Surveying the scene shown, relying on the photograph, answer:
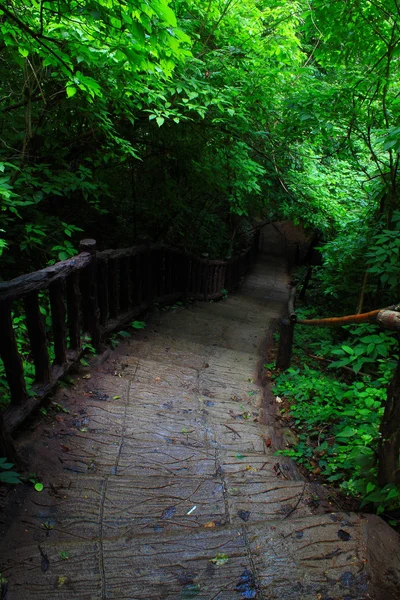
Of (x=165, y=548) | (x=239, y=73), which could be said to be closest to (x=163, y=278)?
(x=239, y=73)

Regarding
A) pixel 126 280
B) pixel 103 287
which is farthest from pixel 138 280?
pixel 103 287

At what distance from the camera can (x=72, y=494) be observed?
2051 millimetres

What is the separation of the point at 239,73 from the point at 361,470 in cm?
543

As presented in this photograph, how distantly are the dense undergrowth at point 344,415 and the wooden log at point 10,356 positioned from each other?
2.14 m

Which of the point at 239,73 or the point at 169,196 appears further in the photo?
the point at 169,196

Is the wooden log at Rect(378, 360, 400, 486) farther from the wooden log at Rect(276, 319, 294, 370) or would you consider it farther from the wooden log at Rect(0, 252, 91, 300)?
the wooden log at Rect(276, 319, 294, 370)

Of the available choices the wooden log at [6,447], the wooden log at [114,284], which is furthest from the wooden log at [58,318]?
the wooden log at [114,284]

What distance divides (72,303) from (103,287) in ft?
2.75

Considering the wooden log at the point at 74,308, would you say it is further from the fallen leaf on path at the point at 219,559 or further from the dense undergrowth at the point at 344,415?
the fallen leaf on path at the point at 219,559

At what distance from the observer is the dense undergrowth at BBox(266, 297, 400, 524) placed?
2.10m

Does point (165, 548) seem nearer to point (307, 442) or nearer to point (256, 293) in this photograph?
point (307, 442)

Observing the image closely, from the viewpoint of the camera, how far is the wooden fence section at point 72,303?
7.91ft

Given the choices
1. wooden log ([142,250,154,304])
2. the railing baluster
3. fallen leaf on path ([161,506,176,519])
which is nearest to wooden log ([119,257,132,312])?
the railing baluster

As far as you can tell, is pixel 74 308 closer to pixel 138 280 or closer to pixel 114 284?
pixel 114 284
